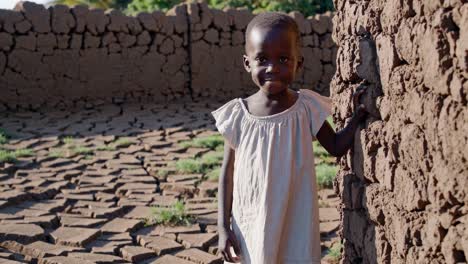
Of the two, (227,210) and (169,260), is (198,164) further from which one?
(227,210)

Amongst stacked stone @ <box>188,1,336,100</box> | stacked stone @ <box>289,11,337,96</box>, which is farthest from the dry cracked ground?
stacked stone @ <box>289,11,337,96</box>

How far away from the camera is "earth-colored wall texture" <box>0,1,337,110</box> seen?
10047 mm

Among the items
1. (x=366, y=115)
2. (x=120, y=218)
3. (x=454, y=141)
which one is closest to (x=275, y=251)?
(x=366, y=115)

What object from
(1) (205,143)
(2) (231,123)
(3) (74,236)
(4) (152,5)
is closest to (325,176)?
(3) (74,236)

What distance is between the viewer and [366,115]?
8.42 feet

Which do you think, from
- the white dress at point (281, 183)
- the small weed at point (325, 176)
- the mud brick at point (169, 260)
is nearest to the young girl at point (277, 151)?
the white dress at point (281, 183)

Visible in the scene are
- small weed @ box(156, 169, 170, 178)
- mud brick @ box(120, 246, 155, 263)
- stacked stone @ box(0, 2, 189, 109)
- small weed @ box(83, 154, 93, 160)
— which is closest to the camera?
mud brick @ box(120, 246, 155, 263)

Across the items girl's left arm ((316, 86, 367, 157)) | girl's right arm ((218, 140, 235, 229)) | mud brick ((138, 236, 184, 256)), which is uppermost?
girl's left arm ((316, 86, 367, 157))

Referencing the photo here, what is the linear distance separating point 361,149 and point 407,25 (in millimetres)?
564

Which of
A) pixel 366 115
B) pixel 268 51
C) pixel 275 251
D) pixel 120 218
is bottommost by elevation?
pixel 120 218

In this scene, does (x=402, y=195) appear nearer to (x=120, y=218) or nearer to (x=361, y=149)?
(x=361, y=149)

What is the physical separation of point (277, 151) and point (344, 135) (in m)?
0.30

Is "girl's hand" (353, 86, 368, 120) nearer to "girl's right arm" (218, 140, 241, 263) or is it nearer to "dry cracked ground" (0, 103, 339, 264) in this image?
"girl's right arm" (218, 140, 241, 263)

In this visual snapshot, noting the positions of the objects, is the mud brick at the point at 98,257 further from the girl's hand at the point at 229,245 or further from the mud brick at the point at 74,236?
the girl's hand at the point at 229,245
